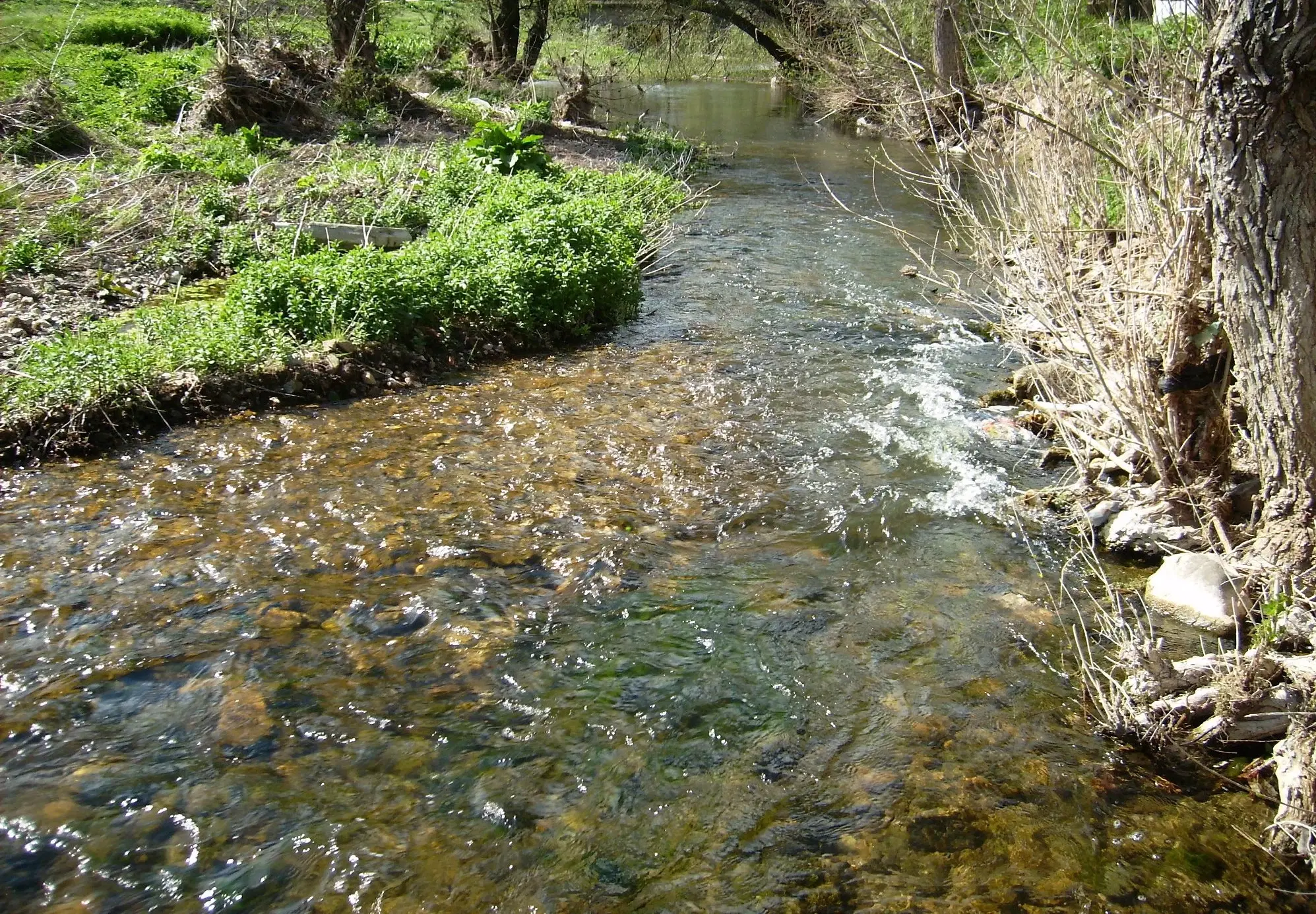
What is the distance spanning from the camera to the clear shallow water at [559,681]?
3.50 meters

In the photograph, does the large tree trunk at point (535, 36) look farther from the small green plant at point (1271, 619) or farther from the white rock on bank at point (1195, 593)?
the small green plant at point (1271, 619)

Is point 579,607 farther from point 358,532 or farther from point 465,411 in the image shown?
point 465,411

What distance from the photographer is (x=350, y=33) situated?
18875 mm

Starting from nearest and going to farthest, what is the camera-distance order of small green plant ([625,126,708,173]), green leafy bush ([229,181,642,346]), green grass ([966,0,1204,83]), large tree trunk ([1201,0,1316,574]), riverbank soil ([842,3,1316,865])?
large tree trunk ([1201,0,1316,574])
riverbank soil ([842,3,1316,865])
green grass ([966,0,1204,83])
green leafy bush ([229,181,642,346])
small green plant ([625,126,708,173])

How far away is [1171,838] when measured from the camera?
3.70m

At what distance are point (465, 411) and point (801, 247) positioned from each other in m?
6.91

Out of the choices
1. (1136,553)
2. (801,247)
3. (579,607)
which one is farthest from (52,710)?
(801,247)

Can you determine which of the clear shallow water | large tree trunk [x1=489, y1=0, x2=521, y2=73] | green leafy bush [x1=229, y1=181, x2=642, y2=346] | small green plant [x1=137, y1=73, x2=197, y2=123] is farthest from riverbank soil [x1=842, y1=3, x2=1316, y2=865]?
large tree trunk [x1=489, y1=0, x2=521, y2=73]

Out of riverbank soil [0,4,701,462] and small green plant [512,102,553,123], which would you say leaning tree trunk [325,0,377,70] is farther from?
small green plant [512,102,553,123]

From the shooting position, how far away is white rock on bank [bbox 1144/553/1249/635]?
494 cm

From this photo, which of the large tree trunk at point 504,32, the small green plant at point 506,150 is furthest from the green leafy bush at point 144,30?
the small green plant at point 506,150

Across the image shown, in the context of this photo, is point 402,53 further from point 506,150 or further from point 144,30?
point 506,150

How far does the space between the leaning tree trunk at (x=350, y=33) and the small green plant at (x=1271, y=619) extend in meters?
18.5

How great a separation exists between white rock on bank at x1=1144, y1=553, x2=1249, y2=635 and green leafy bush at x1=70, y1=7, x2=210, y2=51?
24498 millimetres
